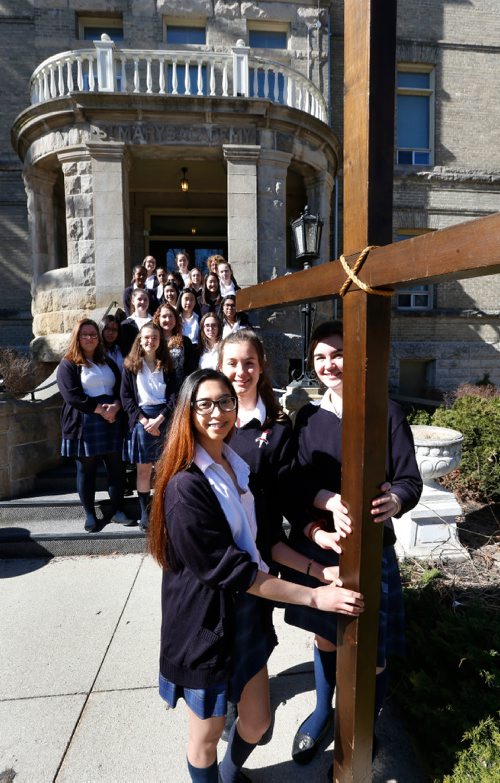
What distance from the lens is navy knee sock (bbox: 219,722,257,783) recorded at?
178cm

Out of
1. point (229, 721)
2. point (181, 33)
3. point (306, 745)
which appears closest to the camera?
point (306, 745)

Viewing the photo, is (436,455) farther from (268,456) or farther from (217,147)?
(217,147)

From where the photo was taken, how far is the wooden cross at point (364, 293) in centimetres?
127

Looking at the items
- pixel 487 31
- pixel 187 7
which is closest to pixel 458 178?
pixel 487 31

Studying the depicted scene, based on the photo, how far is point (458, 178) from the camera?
46.2ft

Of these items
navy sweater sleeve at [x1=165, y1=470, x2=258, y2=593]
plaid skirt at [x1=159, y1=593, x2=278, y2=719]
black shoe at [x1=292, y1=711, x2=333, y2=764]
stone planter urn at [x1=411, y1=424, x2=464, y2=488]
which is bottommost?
black shoe at [x1=292, y1=711, x2=333, y2=764]

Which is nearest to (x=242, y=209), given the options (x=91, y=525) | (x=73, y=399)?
(x=73, y=399)

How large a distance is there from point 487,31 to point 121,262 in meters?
13.9

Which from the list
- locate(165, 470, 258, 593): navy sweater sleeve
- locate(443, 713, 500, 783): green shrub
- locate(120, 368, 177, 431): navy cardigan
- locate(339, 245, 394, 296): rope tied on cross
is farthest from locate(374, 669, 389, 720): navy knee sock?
locate(120, 368, 177, 431): navy cardigan

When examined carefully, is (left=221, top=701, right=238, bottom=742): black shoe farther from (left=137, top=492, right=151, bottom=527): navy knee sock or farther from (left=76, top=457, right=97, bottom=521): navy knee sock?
(left=76, top=457, right=97, bottom=521): navy knee sock

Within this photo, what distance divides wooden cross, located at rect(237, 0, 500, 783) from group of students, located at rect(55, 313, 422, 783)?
0.10 meters

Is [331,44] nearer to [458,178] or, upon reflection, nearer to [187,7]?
[187,7]

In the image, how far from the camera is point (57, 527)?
4312 millimetres

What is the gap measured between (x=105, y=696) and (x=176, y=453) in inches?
69.5
